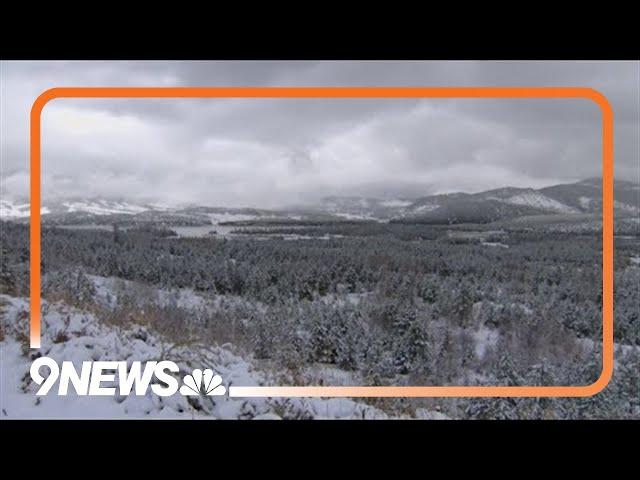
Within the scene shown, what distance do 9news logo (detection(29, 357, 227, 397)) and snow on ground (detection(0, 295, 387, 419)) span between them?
82 millimetres

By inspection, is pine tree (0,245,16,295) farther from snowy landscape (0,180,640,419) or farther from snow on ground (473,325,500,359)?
snow on ground (473,325,500,359)

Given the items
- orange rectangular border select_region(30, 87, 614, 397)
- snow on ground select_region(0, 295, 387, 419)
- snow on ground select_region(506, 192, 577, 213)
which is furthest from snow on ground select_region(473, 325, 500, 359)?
snow on ground select_region(0, 295, 387, 419)

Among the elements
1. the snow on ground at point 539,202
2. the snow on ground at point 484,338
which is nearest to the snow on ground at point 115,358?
the snow on ground at point 484,338

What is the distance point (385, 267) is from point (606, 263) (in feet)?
81.0

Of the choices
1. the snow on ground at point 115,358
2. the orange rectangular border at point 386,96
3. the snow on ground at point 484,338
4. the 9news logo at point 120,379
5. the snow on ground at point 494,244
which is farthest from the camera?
the snow on ground at point 494,244

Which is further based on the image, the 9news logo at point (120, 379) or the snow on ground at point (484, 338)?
the snow on ground at point (484, 338)

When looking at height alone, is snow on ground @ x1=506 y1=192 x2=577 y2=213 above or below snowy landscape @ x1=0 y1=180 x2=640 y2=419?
above

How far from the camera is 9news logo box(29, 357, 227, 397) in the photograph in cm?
382

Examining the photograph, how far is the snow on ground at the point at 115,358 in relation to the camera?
3.58 m

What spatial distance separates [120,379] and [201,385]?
0.86 meters

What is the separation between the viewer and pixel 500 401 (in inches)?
237

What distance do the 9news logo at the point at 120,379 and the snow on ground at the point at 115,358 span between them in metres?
0.08

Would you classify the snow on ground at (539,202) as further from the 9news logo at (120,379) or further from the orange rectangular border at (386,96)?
the 9news logo at (120,379)

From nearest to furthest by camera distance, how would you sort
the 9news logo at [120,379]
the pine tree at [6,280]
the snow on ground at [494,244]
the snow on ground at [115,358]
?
the snow on ground at [115,358]
the 9news logo at [120,379]
the pine tree at [6,280]
the snow on ground at [494,244]
